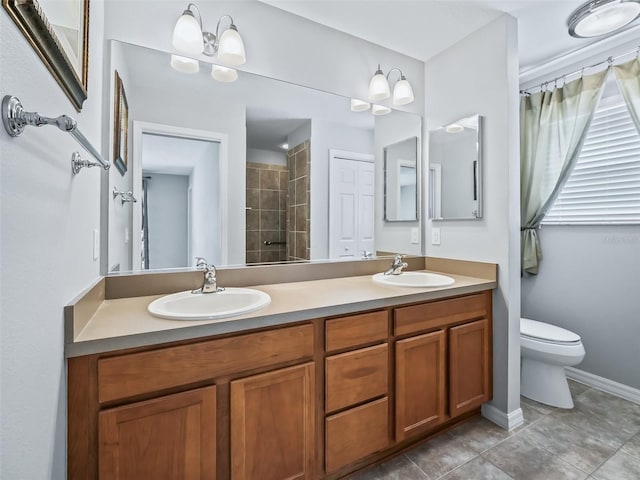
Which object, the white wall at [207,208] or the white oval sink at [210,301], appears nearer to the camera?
the white oval sink at [210,301]

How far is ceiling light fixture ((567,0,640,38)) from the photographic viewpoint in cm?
168

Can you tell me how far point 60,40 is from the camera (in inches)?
29.6

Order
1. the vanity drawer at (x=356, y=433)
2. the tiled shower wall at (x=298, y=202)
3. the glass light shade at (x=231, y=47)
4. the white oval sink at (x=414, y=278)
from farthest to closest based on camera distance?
the white oval sink at (x=414, y=278) < the tiled shower wall at (x=298, y=202) < the glass light shade at (x=231, y=47) < the vanity drawer at (x=356, y=433)

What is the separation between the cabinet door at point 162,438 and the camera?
94cm

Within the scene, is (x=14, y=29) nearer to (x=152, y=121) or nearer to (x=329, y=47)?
(x=152, y=121)

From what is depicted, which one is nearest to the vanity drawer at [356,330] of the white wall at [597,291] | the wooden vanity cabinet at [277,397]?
the wooden vanity cabinet at [277,397]

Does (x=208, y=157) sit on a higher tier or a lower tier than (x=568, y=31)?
lower

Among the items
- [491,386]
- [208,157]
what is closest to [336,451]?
[491,386]

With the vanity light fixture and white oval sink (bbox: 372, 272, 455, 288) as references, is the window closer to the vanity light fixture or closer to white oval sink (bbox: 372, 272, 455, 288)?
white oval sink (bbox: 372, 272, 455, 288)

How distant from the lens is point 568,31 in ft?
6.47

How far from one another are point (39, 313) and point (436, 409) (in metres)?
1.70

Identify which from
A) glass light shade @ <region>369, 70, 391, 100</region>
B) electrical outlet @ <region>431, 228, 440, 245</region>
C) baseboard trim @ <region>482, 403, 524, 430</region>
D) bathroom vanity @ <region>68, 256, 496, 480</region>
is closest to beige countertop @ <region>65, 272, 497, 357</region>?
bathroom vanity @ <region>68, 256, 496, 480</region>

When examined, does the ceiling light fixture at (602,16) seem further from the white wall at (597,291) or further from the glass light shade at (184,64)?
the glass light shade at (184,64)

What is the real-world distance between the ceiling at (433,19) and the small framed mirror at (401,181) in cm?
66
